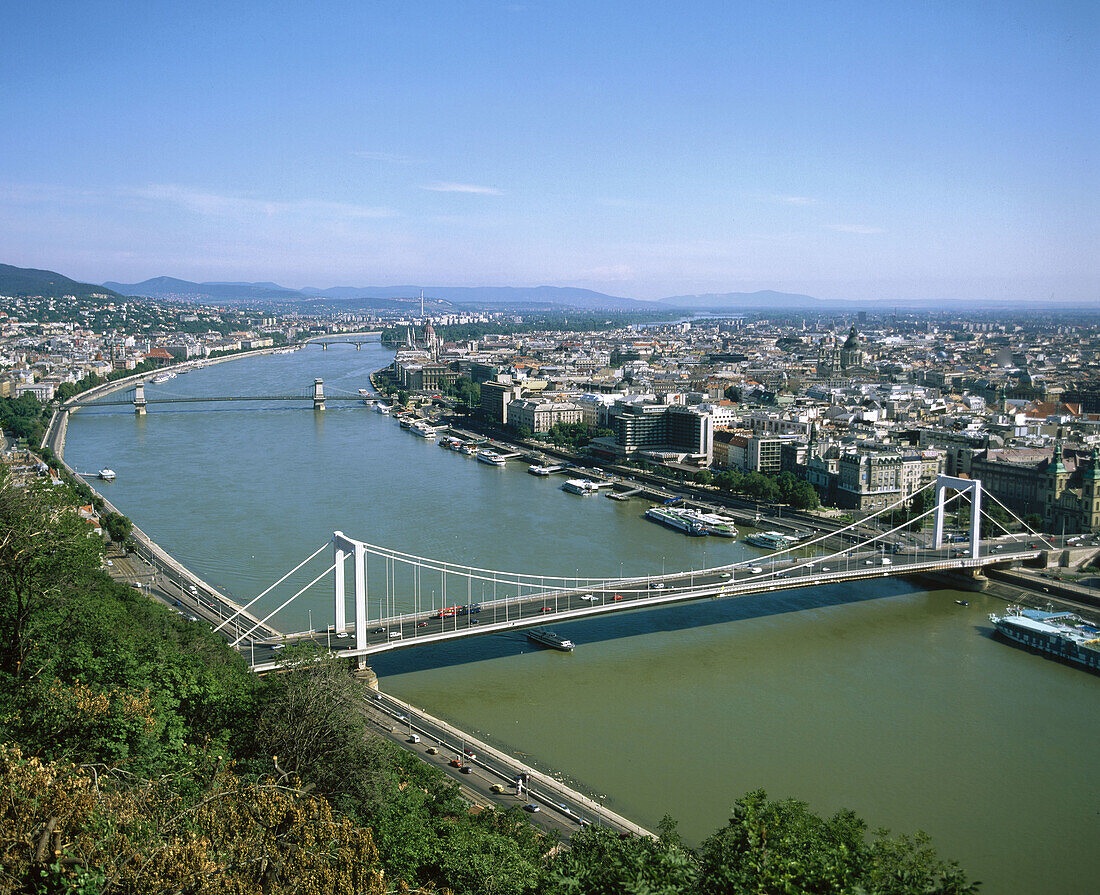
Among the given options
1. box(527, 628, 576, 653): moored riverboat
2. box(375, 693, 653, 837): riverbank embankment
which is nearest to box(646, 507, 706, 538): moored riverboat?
box(527, 628, 576, 653): moored riverboat

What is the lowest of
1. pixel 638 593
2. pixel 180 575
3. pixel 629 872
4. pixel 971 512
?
pixel 180 575

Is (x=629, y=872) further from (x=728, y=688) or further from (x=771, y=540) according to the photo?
(x=771, y=540)

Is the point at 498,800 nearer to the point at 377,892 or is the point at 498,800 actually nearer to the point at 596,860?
the point at 596,860

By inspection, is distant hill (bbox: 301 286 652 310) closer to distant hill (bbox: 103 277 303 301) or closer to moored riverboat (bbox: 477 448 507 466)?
distant hill (bbox: 103 277 303 301)

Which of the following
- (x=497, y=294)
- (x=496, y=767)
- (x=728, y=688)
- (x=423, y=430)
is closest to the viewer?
(x=496, y=767)

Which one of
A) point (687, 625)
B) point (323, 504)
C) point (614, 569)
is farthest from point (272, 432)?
point (687, 625)

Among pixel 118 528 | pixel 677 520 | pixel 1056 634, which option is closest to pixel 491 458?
pixel 677 520
